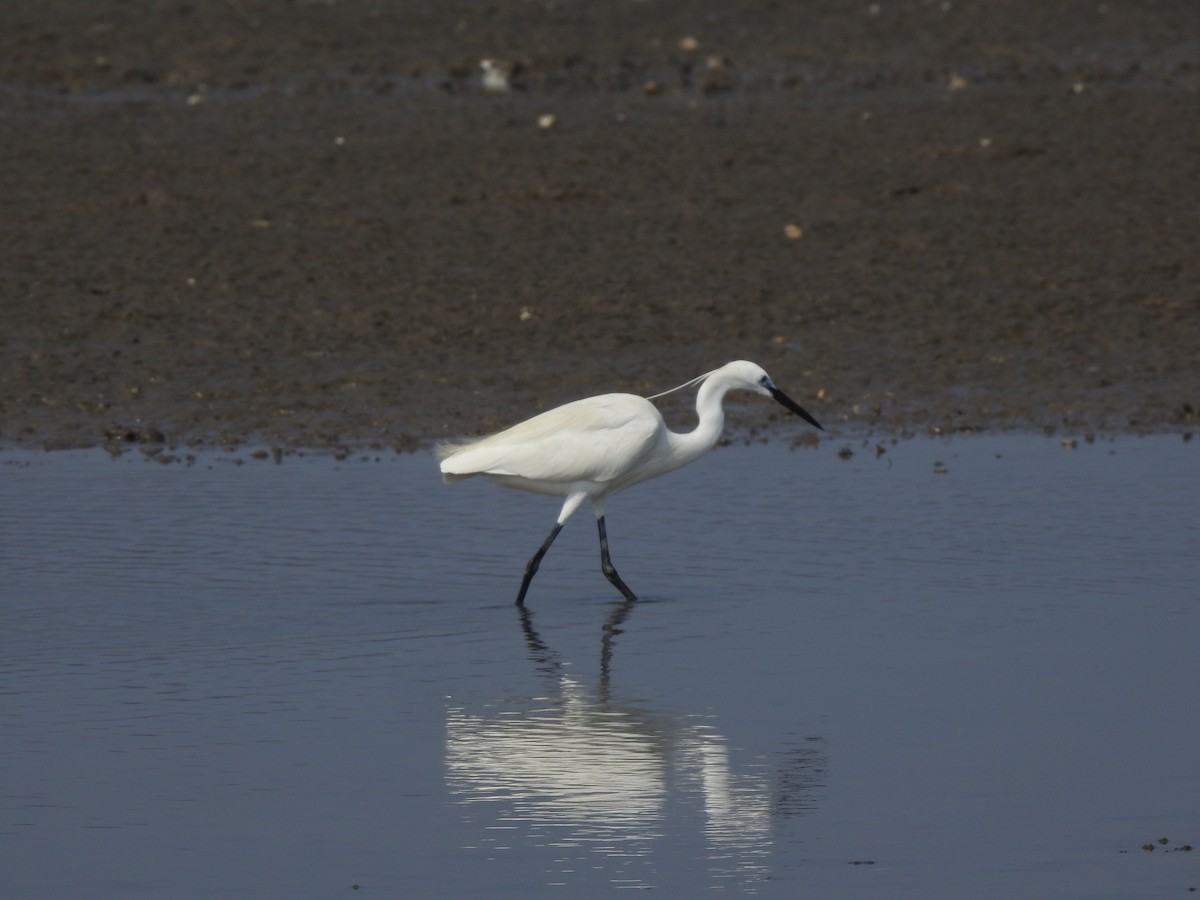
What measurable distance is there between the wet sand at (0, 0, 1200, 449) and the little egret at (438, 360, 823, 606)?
7.83 feet

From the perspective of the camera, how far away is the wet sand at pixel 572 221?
38.1ft

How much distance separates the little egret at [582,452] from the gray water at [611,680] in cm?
36

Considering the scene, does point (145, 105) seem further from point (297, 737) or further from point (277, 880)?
point (277, 880)

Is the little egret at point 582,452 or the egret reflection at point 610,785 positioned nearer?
the egret reflection at point 610,785

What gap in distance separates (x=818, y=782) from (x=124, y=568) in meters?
3.65

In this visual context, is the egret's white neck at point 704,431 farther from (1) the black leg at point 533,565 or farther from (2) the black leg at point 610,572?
(1) the black leg at point 533,565

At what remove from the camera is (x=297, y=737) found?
6.04 m

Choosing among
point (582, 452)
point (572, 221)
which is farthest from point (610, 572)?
point (572, 221)

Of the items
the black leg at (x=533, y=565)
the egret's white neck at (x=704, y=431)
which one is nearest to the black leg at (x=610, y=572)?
the black leg at (x=533, y=565)

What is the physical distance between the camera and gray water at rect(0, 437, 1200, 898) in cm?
504

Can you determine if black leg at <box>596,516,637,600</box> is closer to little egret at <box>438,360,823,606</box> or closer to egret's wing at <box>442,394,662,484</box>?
little egret at <box>438,360,823,606</box>

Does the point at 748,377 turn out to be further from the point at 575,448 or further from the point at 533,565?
the point at 533,565

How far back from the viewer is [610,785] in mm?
5582

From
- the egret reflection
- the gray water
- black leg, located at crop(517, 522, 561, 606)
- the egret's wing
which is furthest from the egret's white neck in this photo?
the egret reflection
